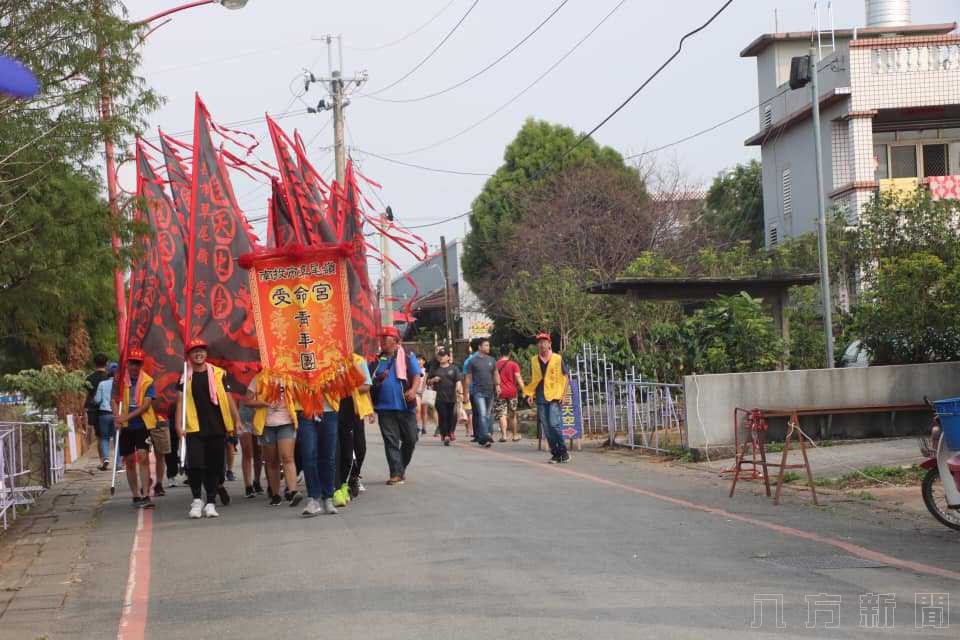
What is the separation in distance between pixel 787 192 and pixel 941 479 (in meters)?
27.7

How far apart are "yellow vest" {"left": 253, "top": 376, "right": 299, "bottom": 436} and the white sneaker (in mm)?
793

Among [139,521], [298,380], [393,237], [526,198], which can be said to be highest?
[526,198]

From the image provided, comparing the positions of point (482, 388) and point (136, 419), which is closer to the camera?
point (136, 419)

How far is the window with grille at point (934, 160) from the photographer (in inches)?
1258

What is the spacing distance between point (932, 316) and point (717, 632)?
1333 centimetres

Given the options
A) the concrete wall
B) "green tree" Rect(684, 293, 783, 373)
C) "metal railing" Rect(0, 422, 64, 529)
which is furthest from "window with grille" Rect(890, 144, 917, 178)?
"metal railing" Rect(0, 422, 64, 529)

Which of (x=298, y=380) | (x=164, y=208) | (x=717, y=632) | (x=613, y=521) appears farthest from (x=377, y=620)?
(x=164, y=208)

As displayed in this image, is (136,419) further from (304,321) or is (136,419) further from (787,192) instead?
(787,192)

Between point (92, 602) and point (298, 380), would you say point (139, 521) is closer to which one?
point (298, 380)

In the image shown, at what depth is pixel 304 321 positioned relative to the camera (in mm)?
12578

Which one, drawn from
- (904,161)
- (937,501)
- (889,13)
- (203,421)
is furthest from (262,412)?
(889,13)

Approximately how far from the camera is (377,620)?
7070 millimetres

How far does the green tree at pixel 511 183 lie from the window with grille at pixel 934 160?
13360 millimetres

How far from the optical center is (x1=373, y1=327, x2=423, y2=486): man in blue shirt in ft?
47.2
